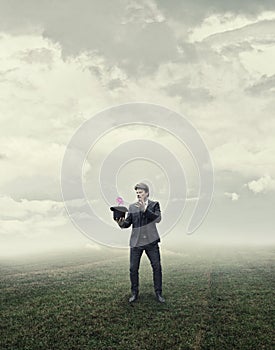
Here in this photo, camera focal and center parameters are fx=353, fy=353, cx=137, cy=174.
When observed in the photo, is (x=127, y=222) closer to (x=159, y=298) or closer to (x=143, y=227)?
(x=143, y=227)

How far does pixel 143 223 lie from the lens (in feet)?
49.9

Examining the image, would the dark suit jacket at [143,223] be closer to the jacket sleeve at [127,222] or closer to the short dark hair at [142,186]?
the jacket sleeve at [127,222]

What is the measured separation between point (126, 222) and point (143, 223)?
0.74 m

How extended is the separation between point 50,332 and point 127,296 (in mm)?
5093

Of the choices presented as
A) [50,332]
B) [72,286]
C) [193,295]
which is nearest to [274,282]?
[193,295]

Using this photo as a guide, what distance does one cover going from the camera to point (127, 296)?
1661cm

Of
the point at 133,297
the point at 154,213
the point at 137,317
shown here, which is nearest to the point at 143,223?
the point at 154,213

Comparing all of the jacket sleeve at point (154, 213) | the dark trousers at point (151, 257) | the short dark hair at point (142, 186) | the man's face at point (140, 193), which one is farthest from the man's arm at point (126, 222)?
the short dark hair at point (142, 186)

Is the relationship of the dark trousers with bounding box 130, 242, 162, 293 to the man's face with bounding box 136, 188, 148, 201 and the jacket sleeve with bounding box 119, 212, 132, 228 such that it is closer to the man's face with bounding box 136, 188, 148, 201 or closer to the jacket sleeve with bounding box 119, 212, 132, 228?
the jacket sleeve with bounding box 119, 212, 132, 228

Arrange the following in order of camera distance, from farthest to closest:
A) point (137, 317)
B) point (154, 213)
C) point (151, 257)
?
point (151, 257)
point (154, 213)
point (137, 317)

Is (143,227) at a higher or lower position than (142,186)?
lower

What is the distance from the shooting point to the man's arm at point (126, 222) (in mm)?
14864

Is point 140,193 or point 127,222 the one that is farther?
point 127,222

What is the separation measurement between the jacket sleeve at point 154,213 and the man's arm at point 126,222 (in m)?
0.81
